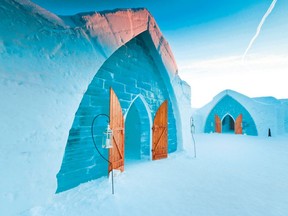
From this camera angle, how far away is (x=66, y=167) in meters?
3.60

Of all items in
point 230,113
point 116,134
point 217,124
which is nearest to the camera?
point 116,134

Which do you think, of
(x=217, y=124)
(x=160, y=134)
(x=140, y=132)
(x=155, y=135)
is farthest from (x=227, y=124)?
(x=140, y=132)

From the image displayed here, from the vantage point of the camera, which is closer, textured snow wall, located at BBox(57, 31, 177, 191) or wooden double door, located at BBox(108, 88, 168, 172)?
textured snow wall, located at BBox(57, 31, 177, 191)

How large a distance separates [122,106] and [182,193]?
2.65m

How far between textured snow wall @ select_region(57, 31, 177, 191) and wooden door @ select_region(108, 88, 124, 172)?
0.21 m

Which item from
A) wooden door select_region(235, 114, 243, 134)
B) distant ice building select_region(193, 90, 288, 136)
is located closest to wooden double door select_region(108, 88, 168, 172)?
distant ice building select_region(193, 90, 288, 136)

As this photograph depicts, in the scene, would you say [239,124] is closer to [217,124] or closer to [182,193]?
[217,124]

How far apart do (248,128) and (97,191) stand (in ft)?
48.7

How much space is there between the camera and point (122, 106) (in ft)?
16.4

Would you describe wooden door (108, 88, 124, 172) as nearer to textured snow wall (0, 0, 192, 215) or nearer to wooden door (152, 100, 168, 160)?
textured snow wall (0, 0, 192, 215)

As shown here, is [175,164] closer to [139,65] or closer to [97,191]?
[97,191]

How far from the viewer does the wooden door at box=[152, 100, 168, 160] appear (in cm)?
609

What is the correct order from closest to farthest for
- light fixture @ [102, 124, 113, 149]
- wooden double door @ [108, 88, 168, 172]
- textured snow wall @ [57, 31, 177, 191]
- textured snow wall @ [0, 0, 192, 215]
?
textured snow wall @ [0, 0, 192, 215], light fixture @ [102, 124, 113, 149], textured snow wall @ [57, 31, 177, 191], wooden double door @ [108, 88, 168, 172]

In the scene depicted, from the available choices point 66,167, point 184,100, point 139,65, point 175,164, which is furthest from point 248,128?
point 66,167
